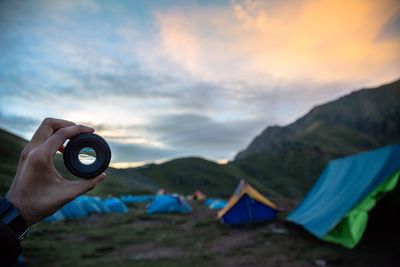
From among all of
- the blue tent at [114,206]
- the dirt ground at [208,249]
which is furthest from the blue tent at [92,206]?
the dirt ground at [208,249]

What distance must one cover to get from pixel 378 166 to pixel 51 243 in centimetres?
1537

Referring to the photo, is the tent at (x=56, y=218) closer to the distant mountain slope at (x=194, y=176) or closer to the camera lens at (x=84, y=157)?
the camera lens at (x=84, y=157)

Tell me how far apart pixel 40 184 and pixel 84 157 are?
60 cm

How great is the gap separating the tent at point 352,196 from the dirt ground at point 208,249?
55 centimetres

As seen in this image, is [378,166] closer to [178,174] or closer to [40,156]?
[40,156]

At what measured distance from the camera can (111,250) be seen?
13.4m

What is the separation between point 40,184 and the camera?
2.01 m

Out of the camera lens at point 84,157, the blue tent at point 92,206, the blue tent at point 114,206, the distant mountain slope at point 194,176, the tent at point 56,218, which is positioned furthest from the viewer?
the distant mountain slope at point 194,176

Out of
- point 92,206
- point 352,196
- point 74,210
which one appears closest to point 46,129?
point 352,196

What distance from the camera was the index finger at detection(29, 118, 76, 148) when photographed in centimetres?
221

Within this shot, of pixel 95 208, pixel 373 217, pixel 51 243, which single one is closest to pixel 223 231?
pixel 373 217

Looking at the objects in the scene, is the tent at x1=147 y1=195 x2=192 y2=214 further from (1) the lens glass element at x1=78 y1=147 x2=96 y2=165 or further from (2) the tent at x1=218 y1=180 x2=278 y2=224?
(1) the lens glass element at x1=78 y1=147 x2=96 y2=165

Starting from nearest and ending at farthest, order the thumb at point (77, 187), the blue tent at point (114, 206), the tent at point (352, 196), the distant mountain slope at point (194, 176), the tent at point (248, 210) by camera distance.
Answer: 1. the thumb at point (77, 187)
2. the tent at point (352, 196)
3. the tent at point (248, 210)
4. the blue tent at point (114, 206)
5. the distant mountain slope at point (194, 176)

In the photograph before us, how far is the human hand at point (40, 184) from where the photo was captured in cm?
192
